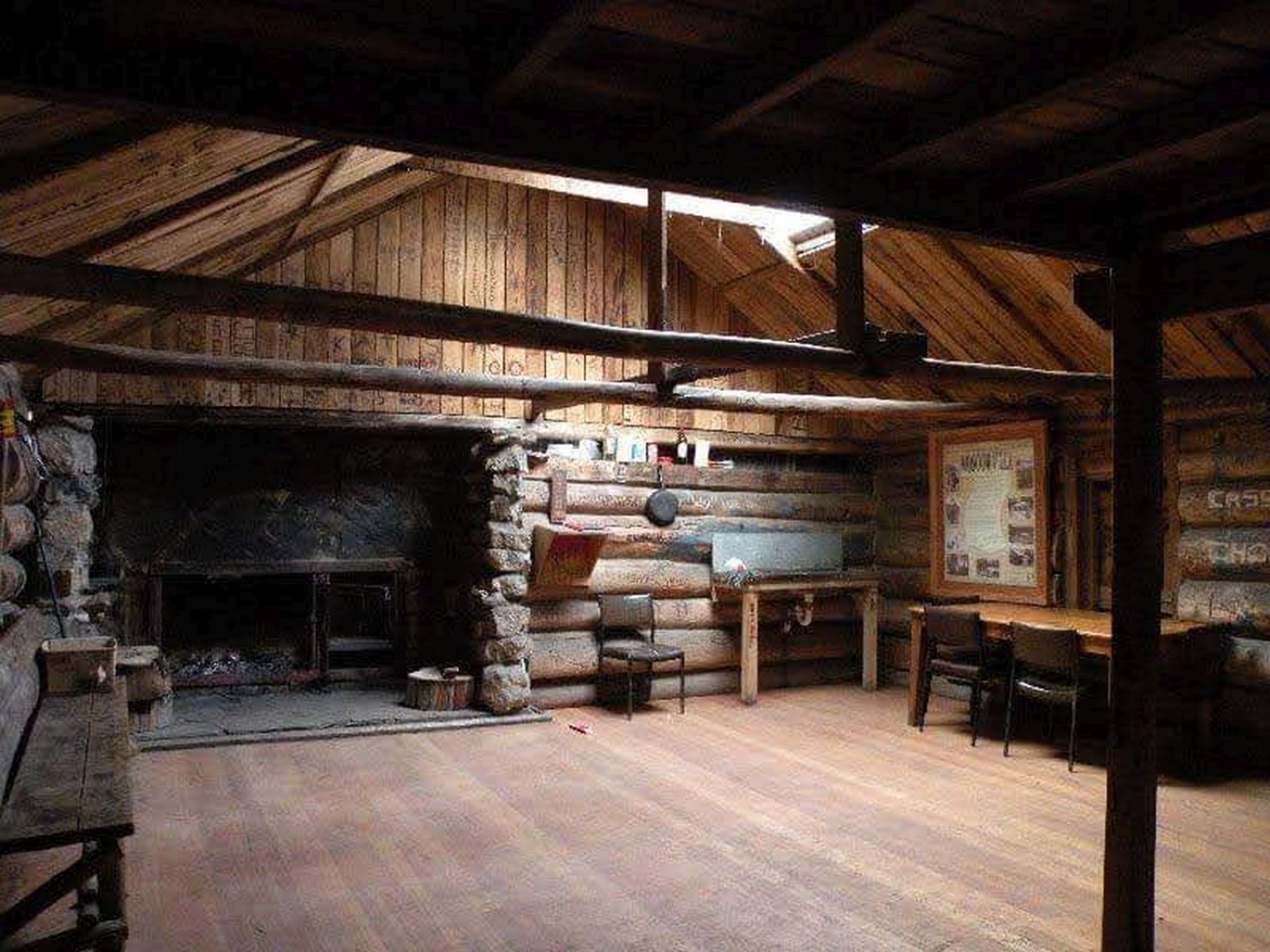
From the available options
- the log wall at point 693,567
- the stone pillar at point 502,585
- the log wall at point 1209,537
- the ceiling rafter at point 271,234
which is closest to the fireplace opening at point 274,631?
the stone pillar at point 502,585

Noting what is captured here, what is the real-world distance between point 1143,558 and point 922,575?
701cm

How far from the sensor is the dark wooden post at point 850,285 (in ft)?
17.0

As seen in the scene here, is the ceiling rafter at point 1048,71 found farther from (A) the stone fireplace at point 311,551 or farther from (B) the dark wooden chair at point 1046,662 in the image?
(A) the stone fireplace at point 311,551

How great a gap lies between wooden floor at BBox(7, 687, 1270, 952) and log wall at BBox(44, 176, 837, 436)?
2789mm

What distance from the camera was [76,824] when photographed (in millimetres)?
3203

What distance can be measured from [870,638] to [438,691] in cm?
448

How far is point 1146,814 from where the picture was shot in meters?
3.39

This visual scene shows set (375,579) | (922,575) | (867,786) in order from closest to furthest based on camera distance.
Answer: (867,786), (375,579), (922,575)

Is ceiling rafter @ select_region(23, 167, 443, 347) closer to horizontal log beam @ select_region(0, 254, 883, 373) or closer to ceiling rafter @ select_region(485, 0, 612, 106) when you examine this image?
horizontal log beam @ select_region(0, 254, 883, 373)

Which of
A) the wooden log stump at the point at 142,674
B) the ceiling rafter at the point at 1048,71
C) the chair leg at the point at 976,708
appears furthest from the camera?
the chair leg at the point at 976,708

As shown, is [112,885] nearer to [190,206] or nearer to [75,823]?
[75,823]

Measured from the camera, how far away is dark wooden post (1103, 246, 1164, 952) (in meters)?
3.39

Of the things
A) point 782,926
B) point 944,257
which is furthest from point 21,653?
point 944,257

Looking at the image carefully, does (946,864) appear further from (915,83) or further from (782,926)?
(915,83)
